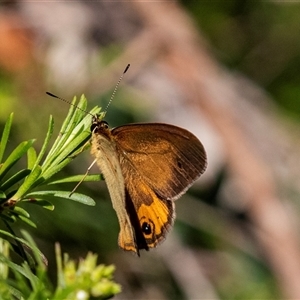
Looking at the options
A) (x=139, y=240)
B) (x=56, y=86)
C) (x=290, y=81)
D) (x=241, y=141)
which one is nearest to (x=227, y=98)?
(x=241, y=141)

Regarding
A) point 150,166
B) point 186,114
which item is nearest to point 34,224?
point 150,166

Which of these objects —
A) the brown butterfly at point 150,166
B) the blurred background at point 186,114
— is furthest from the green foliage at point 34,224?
the blurred background at point 186,114

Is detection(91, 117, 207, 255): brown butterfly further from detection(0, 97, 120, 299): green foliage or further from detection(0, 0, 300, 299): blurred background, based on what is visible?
detection(0, 0, 300, 299): blurred background

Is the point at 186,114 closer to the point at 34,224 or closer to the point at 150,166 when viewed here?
the point at 150,166

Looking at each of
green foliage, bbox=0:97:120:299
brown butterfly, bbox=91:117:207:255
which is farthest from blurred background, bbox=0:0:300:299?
green foliage, bbox=0:97:120:299

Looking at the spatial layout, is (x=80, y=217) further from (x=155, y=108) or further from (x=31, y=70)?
Answer: (x=155, y=108)

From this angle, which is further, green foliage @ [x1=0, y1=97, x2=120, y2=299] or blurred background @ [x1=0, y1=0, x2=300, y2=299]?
blurred background @ [x1=0, y1=0, x2=300, y2=299]

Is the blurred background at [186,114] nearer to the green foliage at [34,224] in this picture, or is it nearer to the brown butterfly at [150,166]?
the brown butterfly at [150,166]
